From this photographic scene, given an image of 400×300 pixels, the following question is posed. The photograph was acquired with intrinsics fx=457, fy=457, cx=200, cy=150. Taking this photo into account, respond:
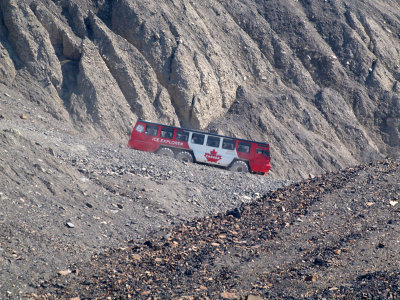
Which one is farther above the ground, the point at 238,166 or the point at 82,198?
the point at 82,198

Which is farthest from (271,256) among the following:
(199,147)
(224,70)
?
(224,70)

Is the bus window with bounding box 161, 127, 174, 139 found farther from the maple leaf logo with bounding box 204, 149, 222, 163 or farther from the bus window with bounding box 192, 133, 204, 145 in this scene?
the maple leaf logo with bounding box 204, 149, 222, 163

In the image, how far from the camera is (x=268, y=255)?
9.45 meters

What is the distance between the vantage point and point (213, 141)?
20.7 meters

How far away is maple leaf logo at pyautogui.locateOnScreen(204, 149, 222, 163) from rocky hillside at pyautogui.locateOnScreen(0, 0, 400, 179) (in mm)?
5522

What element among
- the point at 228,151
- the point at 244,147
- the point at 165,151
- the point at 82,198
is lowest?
the point at 165,151

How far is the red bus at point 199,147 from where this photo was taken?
20234 mm

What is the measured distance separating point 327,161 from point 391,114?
321 inches

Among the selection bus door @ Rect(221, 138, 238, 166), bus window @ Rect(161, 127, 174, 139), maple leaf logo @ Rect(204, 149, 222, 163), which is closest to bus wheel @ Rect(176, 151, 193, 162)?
maple leaf logo @ Rect(204, 149, 222, 163)

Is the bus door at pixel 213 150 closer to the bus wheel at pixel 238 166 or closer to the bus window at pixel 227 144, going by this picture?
the bus window at pixel 227 144

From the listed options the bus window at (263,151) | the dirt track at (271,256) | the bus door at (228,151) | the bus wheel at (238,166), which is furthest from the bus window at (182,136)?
the dirt track at (271,256)

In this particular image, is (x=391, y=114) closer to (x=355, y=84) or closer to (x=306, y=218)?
(x=355, y=84)

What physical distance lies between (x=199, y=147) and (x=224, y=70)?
11.0 meters

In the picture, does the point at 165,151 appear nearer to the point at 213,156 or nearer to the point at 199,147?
the point at 199,147
